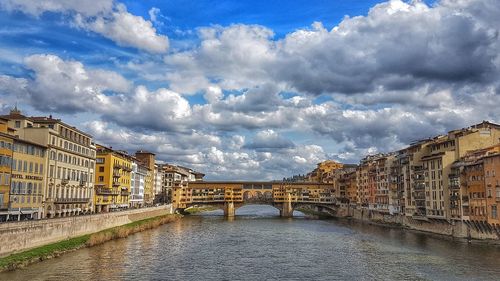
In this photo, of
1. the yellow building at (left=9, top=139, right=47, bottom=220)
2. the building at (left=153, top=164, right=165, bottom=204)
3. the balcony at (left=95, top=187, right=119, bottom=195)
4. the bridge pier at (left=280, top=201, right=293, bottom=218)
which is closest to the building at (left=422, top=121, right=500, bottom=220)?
the balcony at (left=95, top=187, right=119, bottom=195)

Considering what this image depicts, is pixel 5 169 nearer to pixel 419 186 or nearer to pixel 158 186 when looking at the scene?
pixel 419 186

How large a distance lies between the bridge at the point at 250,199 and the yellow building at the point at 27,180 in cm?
8621

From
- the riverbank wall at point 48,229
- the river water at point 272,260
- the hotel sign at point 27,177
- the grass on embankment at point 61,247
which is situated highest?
the hotel sign at point 27,177

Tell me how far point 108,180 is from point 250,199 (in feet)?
238

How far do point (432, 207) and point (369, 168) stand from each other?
46.5 metres

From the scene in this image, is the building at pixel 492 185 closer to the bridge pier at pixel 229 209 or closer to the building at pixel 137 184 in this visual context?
the building at pixel 137 184

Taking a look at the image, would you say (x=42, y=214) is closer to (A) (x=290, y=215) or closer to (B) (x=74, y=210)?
(B) (x=74, y=210)

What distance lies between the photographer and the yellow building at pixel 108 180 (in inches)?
3638

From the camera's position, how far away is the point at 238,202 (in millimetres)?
157250

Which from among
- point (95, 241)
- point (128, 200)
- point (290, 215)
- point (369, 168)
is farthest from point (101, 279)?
point (290, 215)

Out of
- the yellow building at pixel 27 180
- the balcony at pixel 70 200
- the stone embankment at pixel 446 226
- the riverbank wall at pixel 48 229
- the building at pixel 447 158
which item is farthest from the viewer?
the building at pixel 447 158

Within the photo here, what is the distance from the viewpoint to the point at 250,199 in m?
161

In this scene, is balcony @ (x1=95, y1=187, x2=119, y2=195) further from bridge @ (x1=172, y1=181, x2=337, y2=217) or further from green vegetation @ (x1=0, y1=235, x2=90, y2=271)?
bridge @ (x1=172, y1=181, x2=337, y2=217)

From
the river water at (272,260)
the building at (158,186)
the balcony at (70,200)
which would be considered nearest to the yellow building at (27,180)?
the balcony at (70,200)
